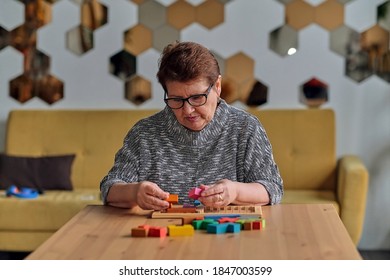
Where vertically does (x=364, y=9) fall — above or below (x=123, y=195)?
above

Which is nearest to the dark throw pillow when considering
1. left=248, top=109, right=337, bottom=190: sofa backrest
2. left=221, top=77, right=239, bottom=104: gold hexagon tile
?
left=221, top=77, right=239, bottom=104: gold hexagon tile

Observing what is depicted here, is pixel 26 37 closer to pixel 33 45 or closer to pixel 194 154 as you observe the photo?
pixel 33 45

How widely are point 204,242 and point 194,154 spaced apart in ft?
2.06

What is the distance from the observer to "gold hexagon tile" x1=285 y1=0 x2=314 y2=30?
4.44m

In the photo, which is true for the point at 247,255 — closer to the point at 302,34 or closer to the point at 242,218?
the point at 242,218

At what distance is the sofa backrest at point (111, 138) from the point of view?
13.8 feet

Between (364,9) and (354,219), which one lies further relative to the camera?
(364,9)

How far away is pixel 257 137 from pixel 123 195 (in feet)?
1.51

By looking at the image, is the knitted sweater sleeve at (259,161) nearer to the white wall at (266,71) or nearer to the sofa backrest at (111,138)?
the sofa backrest at (111,138)

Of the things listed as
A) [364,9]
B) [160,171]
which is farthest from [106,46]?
[160,171]

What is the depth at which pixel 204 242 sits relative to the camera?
5.84 ft

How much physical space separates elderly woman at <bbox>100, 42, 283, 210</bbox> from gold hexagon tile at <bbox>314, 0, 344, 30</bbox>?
7.00 feet

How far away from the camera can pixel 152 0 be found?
4.53 meters

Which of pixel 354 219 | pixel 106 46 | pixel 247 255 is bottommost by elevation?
pixel 354 219
